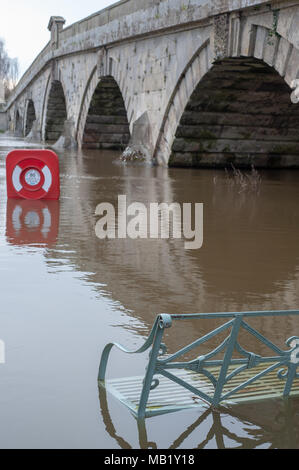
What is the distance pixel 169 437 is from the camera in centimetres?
244

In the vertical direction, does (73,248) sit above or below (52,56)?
below

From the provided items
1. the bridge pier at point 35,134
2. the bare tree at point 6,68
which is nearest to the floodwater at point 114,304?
the bridge pier at point 35,134

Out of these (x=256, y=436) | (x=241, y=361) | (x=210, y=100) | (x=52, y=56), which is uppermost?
(x=52, y=56)

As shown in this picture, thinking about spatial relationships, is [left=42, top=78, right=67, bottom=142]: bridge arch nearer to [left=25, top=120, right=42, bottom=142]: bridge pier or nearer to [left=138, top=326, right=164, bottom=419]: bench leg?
[left=25, top=120, right=42, bottom=142]: bridge pier

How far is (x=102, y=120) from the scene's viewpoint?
2212cm

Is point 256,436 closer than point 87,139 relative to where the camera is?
Yes

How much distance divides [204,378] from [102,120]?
64.5ft

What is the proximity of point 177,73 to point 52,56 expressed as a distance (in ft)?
46.4

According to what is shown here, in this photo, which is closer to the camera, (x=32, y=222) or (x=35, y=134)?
(x=32, y=222)

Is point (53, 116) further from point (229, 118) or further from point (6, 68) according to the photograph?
point (6, 68)

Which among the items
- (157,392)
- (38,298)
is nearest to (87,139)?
(38,298)

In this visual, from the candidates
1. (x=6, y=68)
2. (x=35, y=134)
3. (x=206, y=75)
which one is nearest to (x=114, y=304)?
(x=206, y=75)

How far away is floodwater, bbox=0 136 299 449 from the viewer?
2.50 meters

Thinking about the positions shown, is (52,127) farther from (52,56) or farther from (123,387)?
(123,387)
